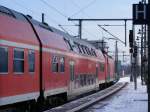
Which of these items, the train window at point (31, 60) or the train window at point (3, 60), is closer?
the train window at point (3, 60)

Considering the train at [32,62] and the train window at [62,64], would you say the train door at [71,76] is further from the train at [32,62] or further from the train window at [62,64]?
the train window at [62,64]

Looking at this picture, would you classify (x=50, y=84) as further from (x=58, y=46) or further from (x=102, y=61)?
(x=102, y=61)

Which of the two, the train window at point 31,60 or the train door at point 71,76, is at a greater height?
the train window at point 31,60

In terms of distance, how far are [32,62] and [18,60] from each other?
1.37 m

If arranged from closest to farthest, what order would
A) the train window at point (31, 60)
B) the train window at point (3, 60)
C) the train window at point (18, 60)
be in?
the train window at point (3, 60) < the train window at point (18, 60) < the train window at point (31, 60)

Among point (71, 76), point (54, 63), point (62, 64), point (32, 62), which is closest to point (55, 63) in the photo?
point (54, 63)

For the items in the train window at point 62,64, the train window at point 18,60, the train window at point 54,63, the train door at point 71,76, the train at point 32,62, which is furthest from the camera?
the train door at point 71,76

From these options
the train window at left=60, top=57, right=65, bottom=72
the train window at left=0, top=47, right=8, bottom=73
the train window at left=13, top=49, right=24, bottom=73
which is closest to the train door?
the train window at left=60, top=57, right=65, bottom=72

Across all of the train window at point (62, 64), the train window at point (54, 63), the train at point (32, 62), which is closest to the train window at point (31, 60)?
the train at point (32, 62)

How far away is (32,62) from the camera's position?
57.3ft

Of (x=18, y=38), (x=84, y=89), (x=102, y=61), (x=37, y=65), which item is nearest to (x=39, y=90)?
(x=37, y=65)

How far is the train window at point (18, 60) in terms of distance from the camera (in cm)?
1583

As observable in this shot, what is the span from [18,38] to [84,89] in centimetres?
1413

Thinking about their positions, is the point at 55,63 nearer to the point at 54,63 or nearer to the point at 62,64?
the point at 54,63
